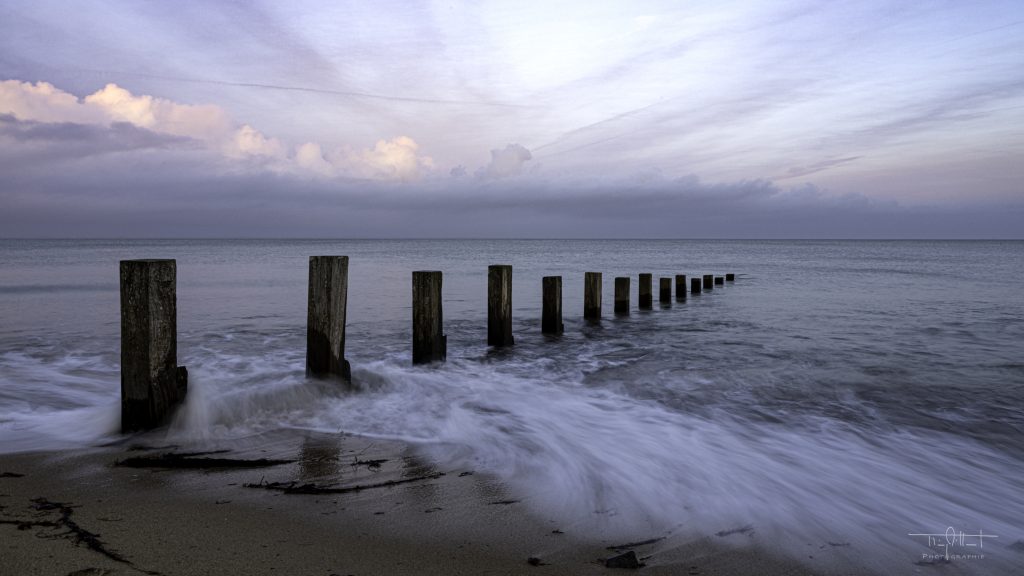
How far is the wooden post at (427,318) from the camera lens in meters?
6.94

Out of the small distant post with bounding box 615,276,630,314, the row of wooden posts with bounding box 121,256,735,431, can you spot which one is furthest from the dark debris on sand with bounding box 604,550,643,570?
the small distant post with bounding box 615,276,630,314

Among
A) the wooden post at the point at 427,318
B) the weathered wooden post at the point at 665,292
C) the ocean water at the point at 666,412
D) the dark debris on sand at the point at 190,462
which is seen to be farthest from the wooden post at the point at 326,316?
the weathered wooden post at the point at 665,292

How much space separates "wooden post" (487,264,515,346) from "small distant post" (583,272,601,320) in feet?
9.90

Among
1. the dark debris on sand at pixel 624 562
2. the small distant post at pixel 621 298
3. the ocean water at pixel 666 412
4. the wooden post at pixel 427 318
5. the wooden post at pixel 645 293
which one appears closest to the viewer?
the dark debris on sand at pixel 624 562

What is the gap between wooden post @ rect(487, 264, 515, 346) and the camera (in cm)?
819

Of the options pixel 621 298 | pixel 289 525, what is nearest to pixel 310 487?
pixel 289 525

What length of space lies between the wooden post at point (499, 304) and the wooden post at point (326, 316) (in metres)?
2.83

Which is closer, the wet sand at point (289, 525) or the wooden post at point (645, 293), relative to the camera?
the wet sand at point (289, 525)

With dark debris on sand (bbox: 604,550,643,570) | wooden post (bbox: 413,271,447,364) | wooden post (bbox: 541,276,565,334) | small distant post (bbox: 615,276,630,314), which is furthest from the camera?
small distant post (bbox: 615,276,630,314)

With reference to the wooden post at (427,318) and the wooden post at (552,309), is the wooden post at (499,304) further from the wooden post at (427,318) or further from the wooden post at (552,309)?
the wooden post at (552,309)

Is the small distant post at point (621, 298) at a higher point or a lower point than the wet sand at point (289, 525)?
higher

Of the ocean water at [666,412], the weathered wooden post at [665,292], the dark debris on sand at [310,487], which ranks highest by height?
the weathered wooden post at [665,292]

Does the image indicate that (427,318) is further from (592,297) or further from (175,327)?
(592,297)

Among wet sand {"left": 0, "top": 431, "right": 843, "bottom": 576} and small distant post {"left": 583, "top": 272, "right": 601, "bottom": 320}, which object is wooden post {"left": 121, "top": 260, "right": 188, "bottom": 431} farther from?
small distant post {"left": 583, "top": 272, "right": 601, "bottom": 320}
